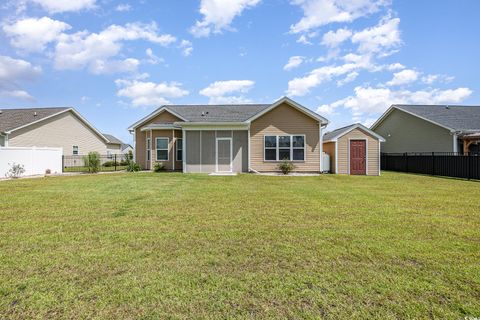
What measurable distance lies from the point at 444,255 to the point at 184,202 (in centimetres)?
602

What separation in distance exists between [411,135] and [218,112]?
56.4 feet

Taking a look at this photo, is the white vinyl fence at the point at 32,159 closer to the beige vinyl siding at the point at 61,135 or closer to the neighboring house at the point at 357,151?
the beige vinyl siding at the point at 61,135

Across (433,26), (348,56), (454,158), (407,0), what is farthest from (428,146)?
(407,0)

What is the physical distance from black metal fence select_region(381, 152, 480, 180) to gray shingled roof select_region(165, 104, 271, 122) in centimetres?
1162

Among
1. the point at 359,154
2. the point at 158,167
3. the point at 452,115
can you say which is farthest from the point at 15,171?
the point at 452,115

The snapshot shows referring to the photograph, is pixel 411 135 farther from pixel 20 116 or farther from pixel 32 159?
pixel 20 116

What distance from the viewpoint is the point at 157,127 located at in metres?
19.0

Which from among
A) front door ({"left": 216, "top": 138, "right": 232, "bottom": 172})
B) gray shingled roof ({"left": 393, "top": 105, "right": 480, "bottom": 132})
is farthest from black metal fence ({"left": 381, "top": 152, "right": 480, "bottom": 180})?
front door ({"left": 216, "top": 138, "right": 232, "bottom": 172})

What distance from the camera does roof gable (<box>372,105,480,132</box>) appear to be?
1953 centimetres

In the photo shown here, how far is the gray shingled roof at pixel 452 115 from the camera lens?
19.6 meters

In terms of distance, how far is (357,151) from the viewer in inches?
686

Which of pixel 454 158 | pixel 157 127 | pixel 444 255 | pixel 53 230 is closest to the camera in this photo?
pixel 444 255

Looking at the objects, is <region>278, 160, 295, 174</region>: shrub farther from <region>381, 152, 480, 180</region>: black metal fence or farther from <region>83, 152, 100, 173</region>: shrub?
<region>83, 152, 100, 173</region>: shrub

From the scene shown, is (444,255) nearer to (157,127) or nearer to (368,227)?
(368,227)
